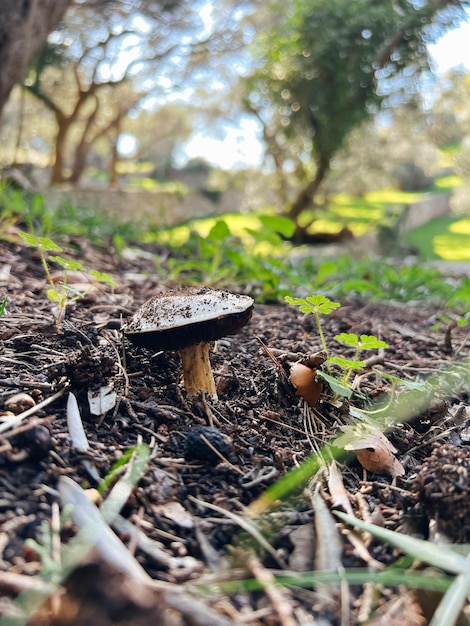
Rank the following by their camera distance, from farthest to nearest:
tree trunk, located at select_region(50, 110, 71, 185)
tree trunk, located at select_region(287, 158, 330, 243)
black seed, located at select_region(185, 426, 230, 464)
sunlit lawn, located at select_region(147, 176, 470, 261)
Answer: tree trunk, located at select_region(50, 110, 71, 185)
sunlit lawn, located at select_region(147, 176, 470, 261)
tree trunk, located at select_region(287, 158, 330, 243)
black seed, located at select_region(185, 426, 230, 464)

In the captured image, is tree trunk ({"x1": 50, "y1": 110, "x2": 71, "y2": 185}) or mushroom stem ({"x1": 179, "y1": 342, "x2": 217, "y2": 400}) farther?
tree trunk ({"x1": 50, "y1": 110, "x2": 71, "y2": 185})

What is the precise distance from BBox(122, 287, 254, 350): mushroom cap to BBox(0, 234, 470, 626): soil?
0.54ft

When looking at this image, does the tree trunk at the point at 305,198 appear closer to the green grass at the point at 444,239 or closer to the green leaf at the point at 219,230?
the green grass at the point at 444,239

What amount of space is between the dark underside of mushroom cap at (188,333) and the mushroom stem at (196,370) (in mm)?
68

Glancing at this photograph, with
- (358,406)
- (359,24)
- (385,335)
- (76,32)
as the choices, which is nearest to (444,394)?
(358,406)

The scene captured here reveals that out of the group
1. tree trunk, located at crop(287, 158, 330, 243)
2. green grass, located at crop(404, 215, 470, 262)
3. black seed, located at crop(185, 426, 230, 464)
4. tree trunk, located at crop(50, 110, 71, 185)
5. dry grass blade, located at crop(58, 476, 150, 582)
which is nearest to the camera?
dry grass blade, located at crop(58, 476, 150, 582)

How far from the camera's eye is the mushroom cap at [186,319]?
127cm

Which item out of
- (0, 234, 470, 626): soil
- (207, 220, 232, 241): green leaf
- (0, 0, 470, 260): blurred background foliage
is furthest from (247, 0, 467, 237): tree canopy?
(0, 234, 470, 626): soil

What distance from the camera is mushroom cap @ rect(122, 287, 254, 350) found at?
127 centimetres

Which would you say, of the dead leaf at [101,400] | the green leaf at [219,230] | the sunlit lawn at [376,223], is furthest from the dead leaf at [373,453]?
the sunlit lawn at [376,223]

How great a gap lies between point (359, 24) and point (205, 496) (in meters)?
9.51

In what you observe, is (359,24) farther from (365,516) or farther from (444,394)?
(365,516)

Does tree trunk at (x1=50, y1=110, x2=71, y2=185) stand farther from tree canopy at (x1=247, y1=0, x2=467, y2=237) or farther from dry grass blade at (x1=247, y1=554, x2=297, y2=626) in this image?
dry grass blade at (x1=247, y1=554, x2=297, y2=626)

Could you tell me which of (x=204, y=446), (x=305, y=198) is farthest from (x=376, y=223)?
(x=204, y=446)
